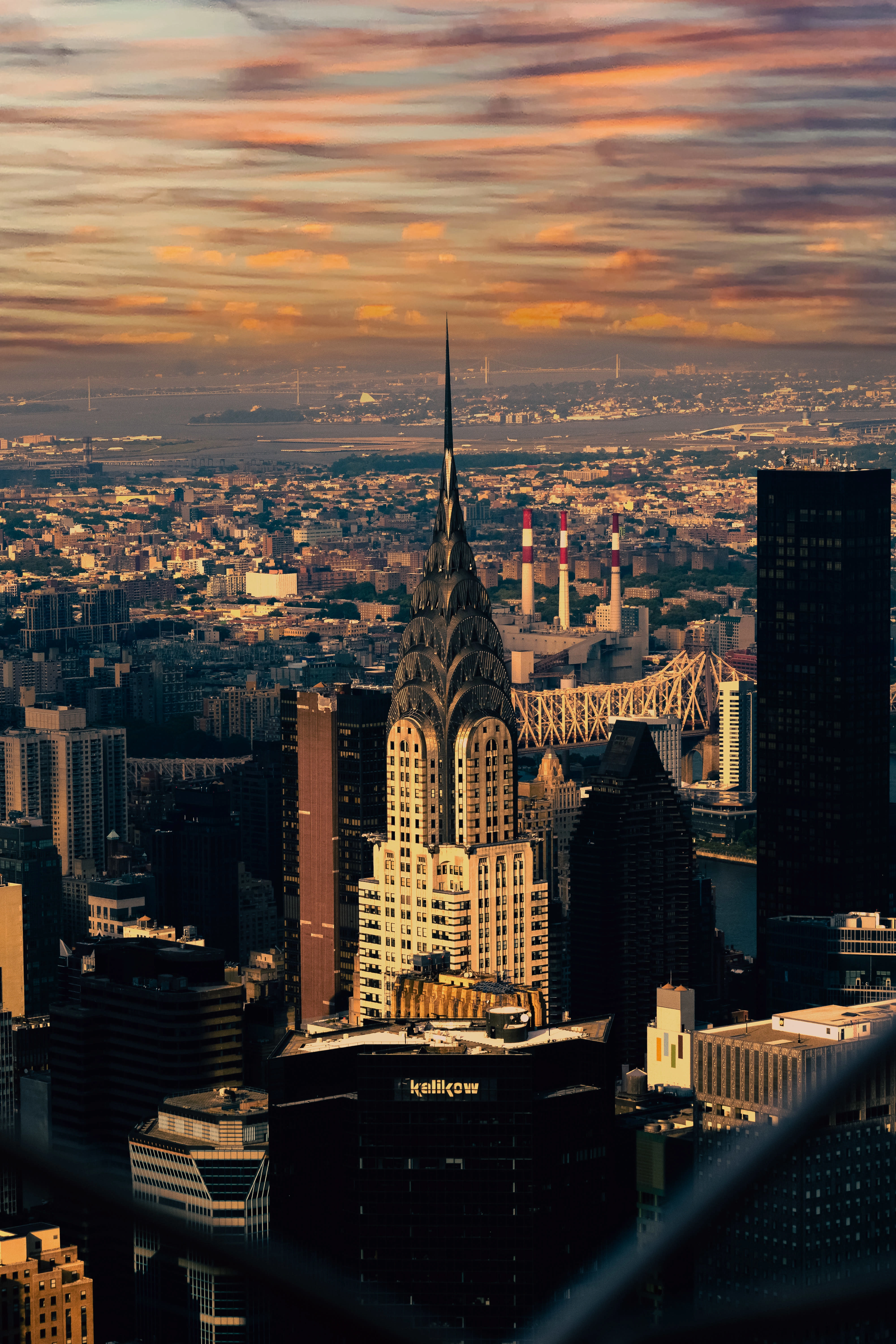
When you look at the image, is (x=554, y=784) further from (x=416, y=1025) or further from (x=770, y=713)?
(x=416, y=1025)

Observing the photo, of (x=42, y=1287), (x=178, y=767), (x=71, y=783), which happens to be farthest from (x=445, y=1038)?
(x=178, y=767)

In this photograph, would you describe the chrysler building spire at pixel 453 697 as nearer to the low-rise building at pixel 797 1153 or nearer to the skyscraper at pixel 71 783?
the low-rise building at pixel 797 1153

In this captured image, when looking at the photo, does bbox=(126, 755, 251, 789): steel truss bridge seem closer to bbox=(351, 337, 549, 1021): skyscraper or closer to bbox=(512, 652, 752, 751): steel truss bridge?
bbox=(512, 652, 752, 751): steel truss bridge

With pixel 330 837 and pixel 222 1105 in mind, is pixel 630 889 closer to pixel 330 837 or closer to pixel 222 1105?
pixel 330 837

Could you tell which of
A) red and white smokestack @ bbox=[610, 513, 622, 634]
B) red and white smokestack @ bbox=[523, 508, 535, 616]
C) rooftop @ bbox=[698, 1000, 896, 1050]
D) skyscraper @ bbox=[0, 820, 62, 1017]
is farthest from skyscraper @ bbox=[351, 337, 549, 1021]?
red and white smokestack @ bbox=[610, 513, 622, 634]

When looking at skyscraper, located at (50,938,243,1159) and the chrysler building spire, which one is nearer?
skyscraper, located at (50,938,243,1159)

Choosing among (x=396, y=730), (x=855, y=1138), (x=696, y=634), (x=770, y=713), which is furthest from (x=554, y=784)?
(x=855, y=1138)
